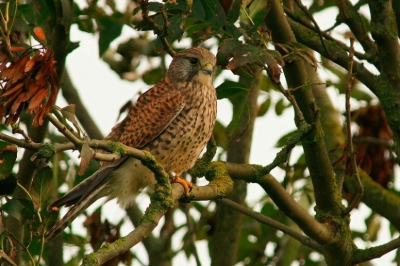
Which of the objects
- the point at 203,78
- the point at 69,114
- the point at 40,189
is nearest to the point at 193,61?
the point at 203,78

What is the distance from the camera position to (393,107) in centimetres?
342

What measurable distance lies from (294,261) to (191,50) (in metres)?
1.59

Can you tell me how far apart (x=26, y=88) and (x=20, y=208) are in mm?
643

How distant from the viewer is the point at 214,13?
2.89 metres

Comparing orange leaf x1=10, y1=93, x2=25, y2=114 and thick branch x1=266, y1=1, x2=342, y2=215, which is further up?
thick branch x1=266, y1=1, x2=342, y2=215

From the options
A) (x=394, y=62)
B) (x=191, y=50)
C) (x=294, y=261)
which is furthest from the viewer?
(x=294, y=261)

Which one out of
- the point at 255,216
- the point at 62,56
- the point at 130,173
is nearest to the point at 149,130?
the point at 130,173

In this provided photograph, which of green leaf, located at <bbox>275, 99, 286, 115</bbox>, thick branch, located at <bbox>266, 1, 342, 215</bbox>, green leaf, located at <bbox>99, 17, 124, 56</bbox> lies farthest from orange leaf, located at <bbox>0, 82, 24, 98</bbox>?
green leaf, located at <bbox>275, 99, 286, 115</bbox>

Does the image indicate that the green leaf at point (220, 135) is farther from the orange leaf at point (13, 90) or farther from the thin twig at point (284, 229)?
the orange leaf at point (13, 90)

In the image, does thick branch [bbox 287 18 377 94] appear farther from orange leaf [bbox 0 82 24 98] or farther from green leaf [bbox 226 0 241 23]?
orange leaf [bbox 0 82 24 98]

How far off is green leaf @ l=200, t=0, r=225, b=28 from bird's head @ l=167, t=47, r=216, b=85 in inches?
55.7

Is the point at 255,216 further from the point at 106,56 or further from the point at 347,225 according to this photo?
the point at 106,56

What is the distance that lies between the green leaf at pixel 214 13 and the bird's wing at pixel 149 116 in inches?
46.9

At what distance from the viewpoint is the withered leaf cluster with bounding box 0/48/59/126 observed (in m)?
2.18
